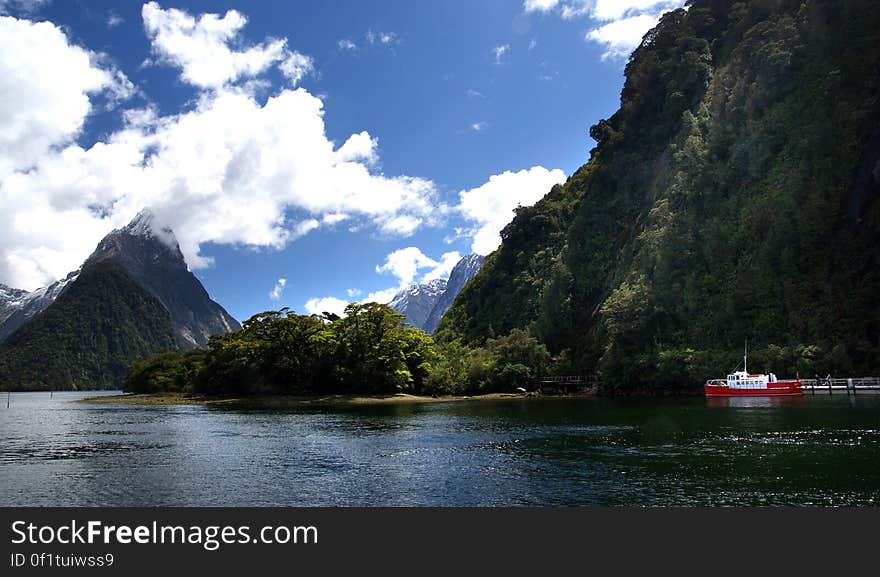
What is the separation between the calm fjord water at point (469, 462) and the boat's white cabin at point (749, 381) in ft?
95.6

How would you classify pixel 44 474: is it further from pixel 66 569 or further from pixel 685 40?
pixel 685 40

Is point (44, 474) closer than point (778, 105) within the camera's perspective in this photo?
Yes

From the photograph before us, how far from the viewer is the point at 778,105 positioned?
13262cm

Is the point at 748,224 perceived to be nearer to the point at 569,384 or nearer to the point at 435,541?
the point at 569,384

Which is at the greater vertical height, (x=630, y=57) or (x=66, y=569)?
(x=630, y=57)

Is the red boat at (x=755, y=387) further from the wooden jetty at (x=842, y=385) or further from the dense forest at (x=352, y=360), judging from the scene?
the dense forest at (x=352, y=360)

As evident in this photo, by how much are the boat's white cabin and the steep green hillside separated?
8084 millimetres

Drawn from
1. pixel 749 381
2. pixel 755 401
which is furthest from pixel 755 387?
pixel 755 401

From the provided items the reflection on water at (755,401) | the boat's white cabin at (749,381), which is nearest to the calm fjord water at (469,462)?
the reflection on water at (755,401)

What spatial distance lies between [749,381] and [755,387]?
1601 millimetres

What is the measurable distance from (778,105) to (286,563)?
14667cm

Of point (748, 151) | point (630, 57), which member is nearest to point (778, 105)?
point (748, 151)

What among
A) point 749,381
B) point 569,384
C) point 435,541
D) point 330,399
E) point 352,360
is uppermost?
point 352,360

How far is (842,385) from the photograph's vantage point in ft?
345
